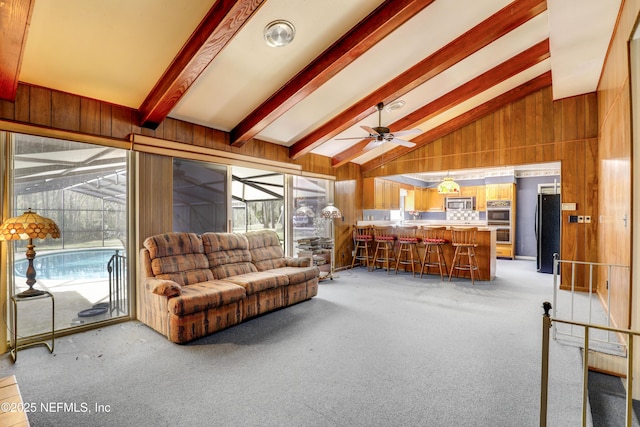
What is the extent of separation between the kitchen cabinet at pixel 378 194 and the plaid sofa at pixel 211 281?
3.40 m

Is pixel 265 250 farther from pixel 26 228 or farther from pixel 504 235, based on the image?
pixel 504 235

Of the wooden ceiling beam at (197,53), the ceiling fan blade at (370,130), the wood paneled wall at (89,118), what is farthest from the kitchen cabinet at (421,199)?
the wooden ceiling beam at (197,53)

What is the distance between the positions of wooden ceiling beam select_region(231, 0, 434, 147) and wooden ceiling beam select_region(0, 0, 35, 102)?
2.35 m

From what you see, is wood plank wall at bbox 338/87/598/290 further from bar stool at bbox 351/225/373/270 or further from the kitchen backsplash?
the kitchen backsplash

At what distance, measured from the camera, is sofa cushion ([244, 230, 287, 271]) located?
4566 millimetres

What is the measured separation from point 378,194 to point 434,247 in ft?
6.78

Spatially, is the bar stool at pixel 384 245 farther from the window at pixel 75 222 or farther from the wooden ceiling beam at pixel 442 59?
the window at pixel 75 222

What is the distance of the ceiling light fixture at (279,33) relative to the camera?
113 inches

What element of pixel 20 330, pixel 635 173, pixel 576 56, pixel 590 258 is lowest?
pixel 20 330

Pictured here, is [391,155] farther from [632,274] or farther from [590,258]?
[632,274]

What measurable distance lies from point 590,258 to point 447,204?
500 centimetres

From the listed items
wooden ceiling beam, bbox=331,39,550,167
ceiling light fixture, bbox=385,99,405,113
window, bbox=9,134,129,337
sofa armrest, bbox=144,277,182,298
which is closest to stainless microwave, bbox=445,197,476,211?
wooden ceiling beam, bbox=331,39,550,167

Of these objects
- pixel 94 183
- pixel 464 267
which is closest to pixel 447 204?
pixel 464 267

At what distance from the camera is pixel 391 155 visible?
7.04 m
